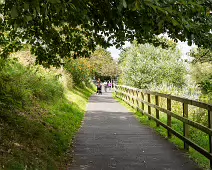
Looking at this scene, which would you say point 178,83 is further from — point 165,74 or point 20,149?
point 20,149

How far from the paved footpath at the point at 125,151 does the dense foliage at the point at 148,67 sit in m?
19.7

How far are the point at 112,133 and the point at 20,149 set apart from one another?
437 cm

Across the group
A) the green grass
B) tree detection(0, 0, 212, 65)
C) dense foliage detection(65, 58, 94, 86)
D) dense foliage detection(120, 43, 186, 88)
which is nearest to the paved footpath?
the green grass

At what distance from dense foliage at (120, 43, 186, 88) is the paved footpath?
19671 millimetres

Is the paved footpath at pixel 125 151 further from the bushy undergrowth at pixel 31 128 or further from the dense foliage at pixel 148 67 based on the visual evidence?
the dense foliage at pixel 148 67

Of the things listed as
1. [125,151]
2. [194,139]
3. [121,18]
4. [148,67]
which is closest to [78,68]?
[148,67]

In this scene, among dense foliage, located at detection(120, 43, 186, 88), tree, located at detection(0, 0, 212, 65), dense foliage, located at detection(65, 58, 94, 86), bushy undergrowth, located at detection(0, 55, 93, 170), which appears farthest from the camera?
dense foliage, located at detection(120, 43, 186, 88)

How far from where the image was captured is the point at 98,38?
800 centimetres

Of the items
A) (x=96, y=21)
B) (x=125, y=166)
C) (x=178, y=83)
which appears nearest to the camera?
(x=125, y=166)

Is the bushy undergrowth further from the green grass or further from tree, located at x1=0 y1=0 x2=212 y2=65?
the green grass

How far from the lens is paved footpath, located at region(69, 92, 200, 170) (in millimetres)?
6289

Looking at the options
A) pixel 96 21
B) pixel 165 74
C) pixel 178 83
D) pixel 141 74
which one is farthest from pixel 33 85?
pixel 178 83

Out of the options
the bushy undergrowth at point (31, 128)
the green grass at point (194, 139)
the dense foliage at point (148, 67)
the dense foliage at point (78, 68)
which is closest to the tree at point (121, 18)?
the bushy undergrowth at point (31, 128)

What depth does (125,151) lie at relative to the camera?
7457mm
